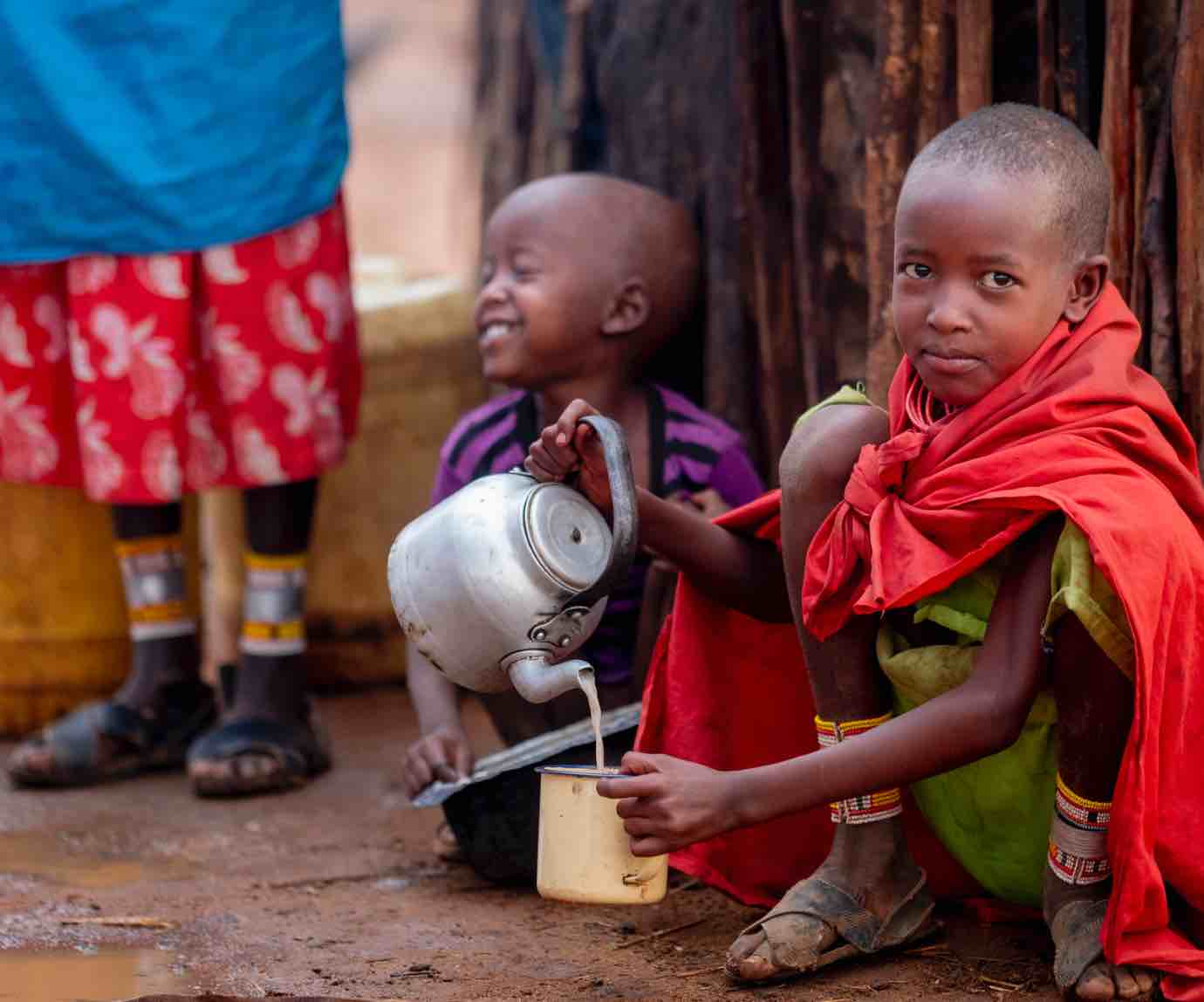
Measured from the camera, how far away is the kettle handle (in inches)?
77.1

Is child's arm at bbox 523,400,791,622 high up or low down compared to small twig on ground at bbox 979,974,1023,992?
up

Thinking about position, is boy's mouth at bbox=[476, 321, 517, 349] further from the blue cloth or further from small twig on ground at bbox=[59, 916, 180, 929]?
small twig on ground at bbox=[59, 916, 180, 929]

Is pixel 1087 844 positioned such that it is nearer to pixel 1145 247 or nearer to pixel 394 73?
pixel 1145 247

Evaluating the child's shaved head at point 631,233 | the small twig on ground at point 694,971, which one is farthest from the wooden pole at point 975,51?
the small twig on ground at point 694,971

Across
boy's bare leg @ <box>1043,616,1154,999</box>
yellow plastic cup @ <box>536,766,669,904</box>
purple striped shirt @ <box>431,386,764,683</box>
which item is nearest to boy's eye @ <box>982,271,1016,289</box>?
boy's bare leg @ <box>1043,616,1154,999</box>

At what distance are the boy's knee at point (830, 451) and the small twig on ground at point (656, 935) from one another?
60 centimetres

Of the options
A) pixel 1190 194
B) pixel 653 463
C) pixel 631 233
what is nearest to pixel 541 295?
pixel 631 233

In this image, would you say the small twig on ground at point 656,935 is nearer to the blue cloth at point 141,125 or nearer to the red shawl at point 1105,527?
the red shawl at point 1105,527

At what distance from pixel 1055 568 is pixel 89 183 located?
189 centimetres

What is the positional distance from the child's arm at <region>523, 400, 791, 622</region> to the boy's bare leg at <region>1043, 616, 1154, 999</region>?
52cm

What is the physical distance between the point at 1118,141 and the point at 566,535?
0.94 m

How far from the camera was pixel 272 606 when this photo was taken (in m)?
3.24

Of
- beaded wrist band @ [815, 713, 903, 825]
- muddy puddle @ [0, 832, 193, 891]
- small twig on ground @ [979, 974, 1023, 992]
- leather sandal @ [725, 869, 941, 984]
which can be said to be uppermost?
beaded wrist band @ [815, 713, 903, 825]

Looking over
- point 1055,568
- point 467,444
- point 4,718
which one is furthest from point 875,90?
point 4,718
